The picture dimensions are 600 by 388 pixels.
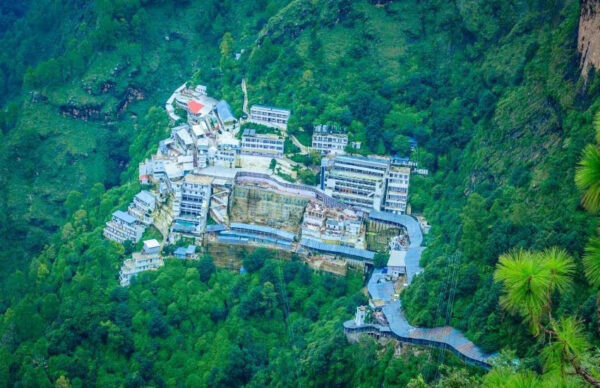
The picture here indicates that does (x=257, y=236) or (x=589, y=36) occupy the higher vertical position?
(x=589, y=36)

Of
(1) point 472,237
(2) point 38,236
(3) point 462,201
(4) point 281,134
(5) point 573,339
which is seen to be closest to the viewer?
(5) point 573,339

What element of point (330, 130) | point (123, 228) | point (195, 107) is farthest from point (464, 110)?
point (123, 228)

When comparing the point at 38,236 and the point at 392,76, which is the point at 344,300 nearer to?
the point at 392,76

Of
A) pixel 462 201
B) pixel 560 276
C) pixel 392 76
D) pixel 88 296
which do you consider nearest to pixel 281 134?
pixel 392 76

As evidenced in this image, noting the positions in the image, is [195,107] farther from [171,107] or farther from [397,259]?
[397,259]

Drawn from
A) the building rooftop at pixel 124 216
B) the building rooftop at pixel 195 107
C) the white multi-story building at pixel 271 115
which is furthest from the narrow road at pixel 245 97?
the building rooftop at pixel 124 216

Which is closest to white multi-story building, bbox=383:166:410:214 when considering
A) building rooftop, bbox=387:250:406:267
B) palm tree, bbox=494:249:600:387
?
building rooftop, bbox=387:250:406:267

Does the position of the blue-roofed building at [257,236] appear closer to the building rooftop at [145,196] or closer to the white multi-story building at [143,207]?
the white multi-story building at [143,207]
